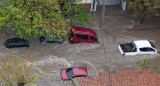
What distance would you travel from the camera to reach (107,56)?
819 inches

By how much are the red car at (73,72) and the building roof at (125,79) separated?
1006mm

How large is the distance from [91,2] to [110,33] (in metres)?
4.37

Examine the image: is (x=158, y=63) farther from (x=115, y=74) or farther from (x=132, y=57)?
(x=115, y=74)

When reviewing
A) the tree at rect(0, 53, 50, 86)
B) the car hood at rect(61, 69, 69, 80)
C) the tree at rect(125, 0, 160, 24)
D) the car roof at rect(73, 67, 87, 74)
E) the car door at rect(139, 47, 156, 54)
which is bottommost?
the car hood at rect(61, 69, 69, 80)

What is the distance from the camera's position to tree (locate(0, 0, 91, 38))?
1823 centimetres

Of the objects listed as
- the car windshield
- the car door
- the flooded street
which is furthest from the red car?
the car door

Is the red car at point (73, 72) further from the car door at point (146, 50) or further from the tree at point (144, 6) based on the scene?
the tree at point (144, 6)

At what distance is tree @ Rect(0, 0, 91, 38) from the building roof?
4794mm

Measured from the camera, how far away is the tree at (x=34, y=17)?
59.8 ft

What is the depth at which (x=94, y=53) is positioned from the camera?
21.0m

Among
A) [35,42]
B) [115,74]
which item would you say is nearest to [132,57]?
[115,74]

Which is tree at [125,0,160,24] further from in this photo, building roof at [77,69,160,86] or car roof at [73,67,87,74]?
car roof at [73,67,87,74]

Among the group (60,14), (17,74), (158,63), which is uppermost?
(60,14)

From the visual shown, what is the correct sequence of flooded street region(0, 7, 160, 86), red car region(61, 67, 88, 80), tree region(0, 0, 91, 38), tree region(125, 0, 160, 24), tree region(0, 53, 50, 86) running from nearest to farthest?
tree region(0, 53, 50, 86) → red car region(61, 67, 88, 80) → tree region(0, 0, 91, 38) → flooded street region(0, 7, 160, 86) → tree region(125, 0, 160, 24)
